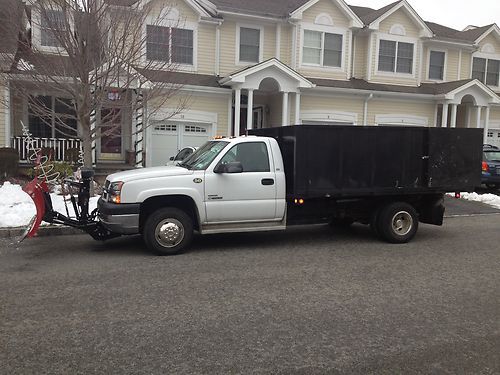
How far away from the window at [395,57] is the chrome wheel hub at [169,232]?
669 inches

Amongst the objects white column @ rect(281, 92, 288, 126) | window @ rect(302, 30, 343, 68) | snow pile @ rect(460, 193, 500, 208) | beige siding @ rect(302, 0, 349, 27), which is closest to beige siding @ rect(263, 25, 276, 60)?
window @ rect(302, 30, 343, 68)

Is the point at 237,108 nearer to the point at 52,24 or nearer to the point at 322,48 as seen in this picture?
the point at 322,48

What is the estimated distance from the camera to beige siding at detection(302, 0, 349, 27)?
20.5m

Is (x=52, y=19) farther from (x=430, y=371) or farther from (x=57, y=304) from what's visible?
(x=430, y=371)

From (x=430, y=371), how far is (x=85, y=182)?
5907 millimetres

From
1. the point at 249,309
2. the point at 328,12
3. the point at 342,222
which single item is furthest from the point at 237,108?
the point at 249,309

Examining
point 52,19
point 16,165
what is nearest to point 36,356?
point 52,19

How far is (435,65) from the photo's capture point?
2331cm

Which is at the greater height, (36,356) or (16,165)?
(16,165)

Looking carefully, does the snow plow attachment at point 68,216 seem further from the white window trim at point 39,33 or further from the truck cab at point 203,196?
the white window trim at point 39,33

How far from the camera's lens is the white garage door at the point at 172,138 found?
18328mm

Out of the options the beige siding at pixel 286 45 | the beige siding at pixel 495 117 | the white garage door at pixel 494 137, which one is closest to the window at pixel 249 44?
the beige siding at pixel 286 45

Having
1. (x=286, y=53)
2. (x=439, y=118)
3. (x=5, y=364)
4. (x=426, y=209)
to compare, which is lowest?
(x=5, y=364)

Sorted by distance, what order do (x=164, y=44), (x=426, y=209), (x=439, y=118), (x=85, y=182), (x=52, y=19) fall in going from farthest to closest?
(x=439, y=118) < (x=164, y=44) < (x=52, y=19) < (x=426, y=209) < (x=85, y=182)
